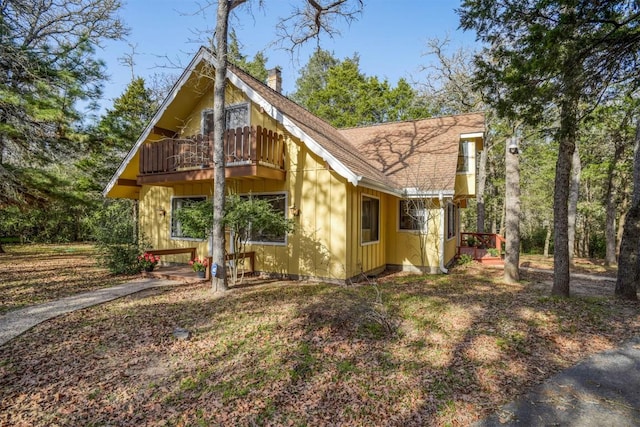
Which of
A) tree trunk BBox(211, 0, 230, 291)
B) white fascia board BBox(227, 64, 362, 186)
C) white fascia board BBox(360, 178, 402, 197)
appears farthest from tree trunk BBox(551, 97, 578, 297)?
tree trunk BBox(211, 0, 230, 291)

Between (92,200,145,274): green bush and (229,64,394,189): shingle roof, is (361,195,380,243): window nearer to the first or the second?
(229,64,394,189): shingle roof

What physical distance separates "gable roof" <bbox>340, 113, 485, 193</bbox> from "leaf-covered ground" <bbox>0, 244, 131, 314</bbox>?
885 centimetres

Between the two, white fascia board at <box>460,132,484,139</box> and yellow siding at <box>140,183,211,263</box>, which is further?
white fascia board at <box>460,132,484,139</box>

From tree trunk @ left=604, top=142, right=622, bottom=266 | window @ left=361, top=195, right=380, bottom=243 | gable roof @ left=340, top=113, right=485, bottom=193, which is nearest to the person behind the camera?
window @ left=361, top=195, right=380, bottom=243

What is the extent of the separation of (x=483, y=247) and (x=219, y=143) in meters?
12.5

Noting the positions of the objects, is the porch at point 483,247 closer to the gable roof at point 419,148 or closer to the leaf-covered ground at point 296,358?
the gable roof at point 419,148

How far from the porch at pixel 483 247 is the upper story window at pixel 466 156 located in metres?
3.31

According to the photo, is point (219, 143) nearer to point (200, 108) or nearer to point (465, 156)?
point (200, 108)

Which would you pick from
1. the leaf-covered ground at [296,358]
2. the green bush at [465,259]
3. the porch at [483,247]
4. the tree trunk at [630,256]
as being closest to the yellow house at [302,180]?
the green bush at [465,259]

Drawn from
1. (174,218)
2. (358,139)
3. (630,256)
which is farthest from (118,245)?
(630,256)

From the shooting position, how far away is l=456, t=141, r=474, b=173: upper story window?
41.3 ft

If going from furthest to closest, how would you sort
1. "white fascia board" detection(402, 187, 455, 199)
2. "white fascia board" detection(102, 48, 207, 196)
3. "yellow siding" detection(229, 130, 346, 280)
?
1. "white fascia board" detection(402, 187, 455, 199)
2. "white fascia board" detection(102, 48, 207, 196)
3. "yellow siding" detection(229, 130, 346, 280)

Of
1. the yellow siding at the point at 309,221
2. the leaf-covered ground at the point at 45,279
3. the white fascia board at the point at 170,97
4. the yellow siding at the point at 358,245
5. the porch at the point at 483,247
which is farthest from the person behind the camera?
the porch at the point at 483,247

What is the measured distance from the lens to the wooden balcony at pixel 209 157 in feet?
27.8
